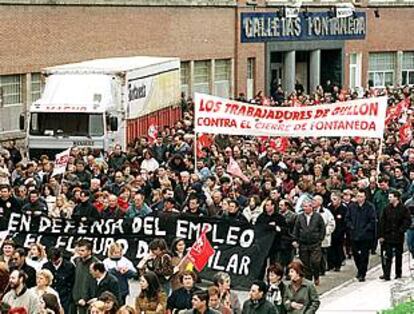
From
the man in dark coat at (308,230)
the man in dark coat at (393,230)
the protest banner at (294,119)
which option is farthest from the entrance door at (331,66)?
the man in dark coat at (308,230)

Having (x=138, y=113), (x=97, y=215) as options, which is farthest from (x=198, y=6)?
(x=97, y=215)

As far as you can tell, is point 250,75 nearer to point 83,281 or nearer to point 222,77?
point 222,77

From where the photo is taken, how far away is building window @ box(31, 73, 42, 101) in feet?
140

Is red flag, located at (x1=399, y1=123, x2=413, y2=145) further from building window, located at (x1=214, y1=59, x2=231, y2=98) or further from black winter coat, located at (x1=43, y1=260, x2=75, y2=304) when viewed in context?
building window, located at (x1=214, y1=59, x2=231, y2=98)

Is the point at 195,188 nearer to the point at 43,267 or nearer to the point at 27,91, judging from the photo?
the point at 43,267

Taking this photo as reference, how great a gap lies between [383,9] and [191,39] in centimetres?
1539

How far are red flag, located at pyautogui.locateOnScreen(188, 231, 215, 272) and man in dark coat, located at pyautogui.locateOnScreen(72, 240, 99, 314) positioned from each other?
1.36 m

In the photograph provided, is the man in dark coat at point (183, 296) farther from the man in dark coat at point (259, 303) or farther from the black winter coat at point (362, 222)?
the black winter coat at point (362, 222)

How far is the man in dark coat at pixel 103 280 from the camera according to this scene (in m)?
14.2

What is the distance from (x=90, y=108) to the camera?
105 ft

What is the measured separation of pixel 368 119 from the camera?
82.9 ft

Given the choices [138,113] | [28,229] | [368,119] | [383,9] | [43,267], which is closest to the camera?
[43,267]

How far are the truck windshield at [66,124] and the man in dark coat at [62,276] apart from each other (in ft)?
54.8

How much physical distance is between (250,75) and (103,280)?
44.2 meters
